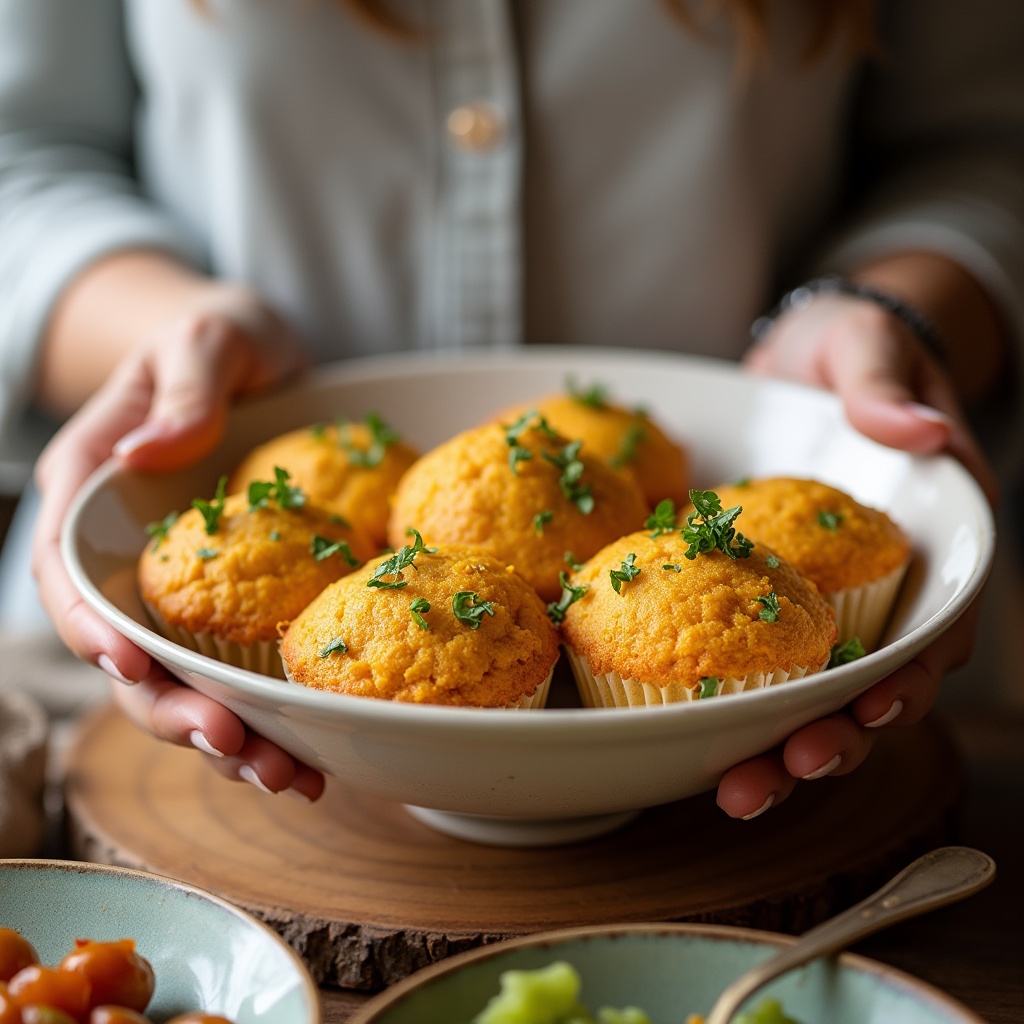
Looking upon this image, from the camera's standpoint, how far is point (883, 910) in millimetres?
1062

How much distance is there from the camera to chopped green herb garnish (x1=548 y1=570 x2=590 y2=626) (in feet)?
4.66

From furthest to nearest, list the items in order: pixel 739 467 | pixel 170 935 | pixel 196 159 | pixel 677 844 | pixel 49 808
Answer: pixel 196 159 < pixel 739 467 < pixel 49 808 < pixel 677 844 < pixel 170 935

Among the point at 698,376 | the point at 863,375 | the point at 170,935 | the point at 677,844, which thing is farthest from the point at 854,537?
the point at 170,935

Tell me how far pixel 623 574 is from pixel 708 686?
0.55 ft

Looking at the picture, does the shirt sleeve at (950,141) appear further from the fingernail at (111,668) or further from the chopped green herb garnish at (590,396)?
the fingernail at (111,668)

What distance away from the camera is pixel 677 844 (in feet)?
4.99

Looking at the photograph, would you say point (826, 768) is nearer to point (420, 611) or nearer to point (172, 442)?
point (420, 611)

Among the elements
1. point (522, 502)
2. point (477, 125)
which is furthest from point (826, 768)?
point (477, 125)

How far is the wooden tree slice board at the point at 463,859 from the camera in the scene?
137cm

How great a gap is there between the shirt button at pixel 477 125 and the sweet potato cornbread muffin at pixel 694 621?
1.16 m

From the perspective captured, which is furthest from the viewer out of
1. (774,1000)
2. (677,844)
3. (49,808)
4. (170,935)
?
(49,808)

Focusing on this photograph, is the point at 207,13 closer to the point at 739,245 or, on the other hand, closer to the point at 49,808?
the point at 739,245

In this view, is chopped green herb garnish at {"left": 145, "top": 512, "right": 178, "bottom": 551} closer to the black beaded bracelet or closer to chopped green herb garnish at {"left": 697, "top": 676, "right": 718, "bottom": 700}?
chopped green herb garnish at {"left": 697, "top": 676, "right": 718, "bottom": 700}

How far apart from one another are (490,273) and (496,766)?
141 centimetres
